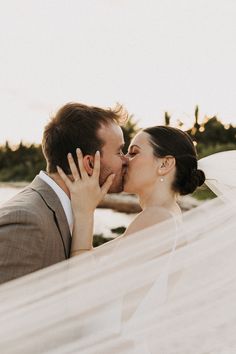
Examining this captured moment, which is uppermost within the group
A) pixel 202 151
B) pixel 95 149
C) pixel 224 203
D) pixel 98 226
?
pixel 95 149

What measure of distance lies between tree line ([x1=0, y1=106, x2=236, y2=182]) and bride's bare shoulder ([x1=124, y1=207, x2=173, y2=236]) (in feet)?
71.0

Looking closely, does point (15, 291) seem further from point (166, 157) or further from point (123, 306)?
point (166, 157)

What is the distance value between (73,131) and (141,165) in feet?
1.69

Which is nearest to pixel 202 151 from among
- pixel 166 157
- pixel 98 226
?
pixel 98 226

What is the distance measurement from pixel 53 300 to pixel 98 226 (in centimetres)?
1086

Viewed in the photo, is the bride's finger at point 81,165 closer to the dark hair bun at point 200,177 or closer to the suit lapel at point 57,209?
the suit lapel at point 57,209

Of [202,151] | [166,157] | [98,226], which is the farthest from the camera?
[202,151]

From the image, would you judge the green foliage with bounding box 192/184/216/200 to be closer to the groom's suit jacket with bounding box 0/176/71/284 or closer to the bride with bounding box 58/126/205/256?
the bride with bounding box 58/126/205/256

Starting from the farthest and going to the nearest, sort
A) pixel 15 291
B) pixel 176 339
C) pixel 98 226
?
pixel 98 226
pixel 176 339
pixel 15 291

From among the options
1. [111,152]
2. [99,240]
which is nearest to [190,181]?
[111,152]

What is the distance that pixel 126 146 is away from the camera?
94.6ft

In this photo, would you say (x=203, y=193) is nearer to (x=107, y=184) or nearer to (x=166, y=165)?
(x=166, y=165)

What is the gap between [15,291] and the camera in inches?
89.0

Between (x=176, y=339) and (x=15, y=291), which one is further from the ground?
(x=15, y=291)
